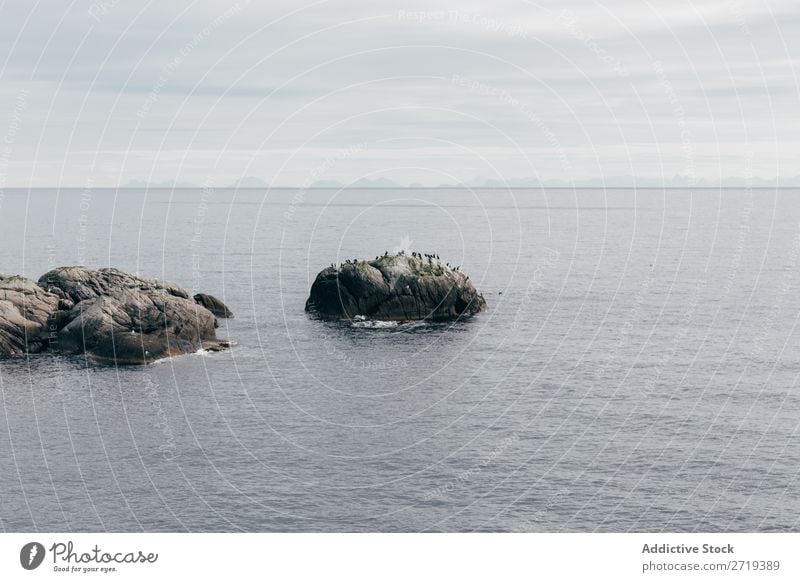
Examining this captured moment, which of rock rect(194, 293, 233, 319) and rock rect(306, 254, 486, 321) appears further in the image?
rock rect(194, 293, 233, 319)

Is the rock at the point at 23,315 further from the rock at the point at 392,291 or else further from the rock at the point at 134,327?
the rock at the point at 392,291

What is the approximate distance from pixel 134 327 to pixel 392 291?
32.3m

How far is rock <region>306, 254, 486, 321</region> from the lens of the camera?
4240 inches

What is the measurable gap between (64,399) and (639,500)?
48.2 m

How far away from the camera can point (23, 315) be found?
91.9m

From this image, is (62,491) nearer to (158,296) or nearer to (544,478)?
(544,478)

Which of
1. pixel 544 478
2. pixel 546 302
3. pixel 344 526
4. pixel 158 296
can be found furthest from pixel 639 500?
pixel 546 302
